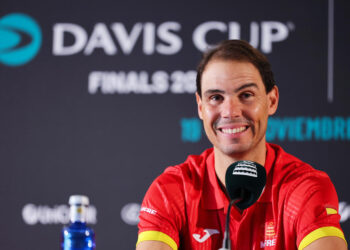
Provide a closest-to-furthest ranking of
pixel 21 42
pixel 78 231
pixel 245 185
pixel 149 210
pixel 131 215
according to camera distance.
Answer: pixel 245 185 < pixel 78 231 < pixel 149 210 < pixel 131 215 < pixel 21 42

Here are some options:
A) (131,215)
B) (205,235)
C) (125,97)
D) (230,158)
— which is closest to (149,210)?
(205,235)

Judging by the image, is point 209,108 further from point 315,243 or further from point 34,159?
point 34,159

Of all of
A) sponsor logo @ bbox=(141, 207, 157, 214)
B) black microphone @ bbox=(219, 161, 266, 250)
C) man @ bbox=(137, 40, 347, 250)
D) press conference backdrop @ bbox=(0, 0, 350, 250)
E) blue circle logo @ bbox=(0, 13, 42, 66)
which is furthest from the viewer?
blue circle logo @ bbox=(0, 13, 42, 66)

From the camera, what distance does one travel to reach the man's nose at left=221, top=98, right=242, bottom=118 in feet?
5.18

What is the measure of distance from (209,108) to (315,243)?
54cm

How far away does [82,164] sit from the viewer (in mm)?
2865

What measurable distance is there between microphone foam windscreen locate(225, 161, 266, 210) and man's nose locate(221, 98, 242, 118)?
50cm

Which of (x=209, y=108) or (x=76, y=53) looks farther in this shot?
(x=76, y=53)

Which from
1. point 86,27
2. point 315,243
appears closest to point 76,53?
point 86,27

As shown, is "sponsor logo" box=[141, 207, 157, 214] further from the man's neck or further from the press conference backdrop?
the press conference backdrop

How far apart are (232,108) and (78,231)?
653 millimetres

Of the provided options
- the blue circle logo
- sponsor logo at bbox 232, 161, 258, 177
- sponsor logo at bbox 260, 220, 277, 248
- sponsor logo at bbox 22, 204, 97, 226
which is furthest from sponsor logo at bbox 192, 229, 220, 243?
the blue circle logo

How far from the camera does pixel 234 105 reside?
1.58 m

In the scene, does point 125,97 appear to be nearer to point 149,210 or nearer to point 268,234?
point 149,210
